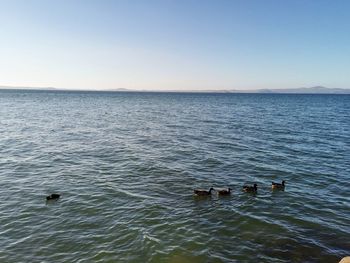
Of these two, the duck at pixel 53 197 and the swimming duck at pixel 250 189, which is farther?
the swimming duck at pixel 250 189

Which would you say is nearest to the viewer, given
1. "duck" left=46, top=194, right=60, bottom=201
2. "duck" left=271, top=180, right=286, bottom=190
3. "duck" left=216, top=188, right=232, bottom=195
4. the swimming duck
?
"duck" left=46, top=194, right=60, bottom=201

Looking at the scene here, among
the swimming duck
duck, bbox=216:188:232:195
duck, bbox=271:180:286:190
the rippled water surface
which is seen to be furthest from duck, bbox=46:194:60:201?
duck, bbox=271:180:286:190

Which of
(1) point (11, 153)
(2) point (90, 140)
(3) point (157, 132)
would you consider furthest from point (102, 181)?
(3) point (157, 132)

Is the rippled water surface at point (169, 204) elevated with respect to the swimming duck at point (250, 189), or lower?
lower

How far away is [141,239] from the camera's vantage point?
575 inches

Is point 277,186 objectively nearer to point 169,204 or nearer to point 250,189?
point 250,189

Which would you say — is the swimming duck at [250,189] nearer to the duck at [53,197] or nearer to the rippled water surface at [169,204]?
the rippled water surface at [169,204]

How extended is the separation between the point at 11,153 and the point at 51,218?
1684 cm

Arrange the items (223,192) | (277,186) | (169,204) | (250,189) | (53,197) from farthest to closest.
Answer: (277,186) < (250,189) < (223,192) < (53,197) < (169,204)

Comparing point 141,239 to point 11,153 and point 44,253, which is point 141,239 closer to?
point 44,253

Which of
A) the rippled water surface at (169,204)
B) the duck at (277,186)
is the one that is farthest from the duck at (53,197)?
the duck at (277,186)

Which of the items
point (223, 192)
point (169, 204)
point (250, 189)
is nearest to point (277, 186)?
point (250, 189)

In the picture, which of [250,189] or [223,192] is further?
[250,189]

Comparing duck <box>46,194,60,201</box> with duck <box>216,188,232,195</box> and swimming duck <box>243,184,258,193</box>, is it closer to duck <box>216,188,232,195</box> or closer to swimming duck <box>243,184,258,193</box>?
duck <box>216,188,232,195</box>
